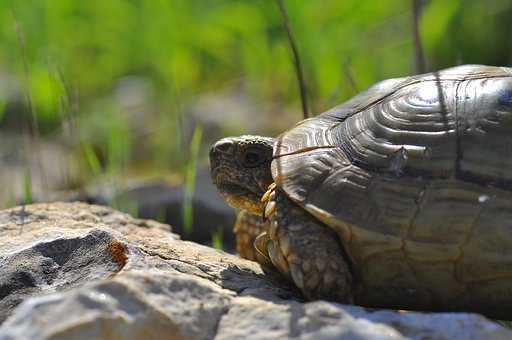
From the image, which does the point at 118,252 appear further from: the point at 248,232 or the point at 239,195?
the point at 248,232

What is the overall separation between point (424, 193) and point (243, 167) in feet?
3.01

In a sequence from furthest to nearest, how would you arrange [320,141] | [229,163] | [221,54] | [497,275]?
[221,54]
[229,163]
[320,141]
[497,275]

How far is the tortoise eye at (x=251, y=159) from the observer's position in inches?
129

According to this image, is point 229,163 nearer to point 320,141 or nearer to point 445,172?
point 320,141

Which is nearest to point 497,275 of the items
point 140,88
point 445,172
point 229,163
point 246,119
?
point 445,172

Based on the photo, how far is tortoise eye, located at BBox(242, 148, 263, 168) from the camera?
329 cm

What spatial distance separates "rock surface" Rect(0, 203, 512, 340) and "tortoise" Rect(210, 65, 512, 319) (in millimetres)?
229

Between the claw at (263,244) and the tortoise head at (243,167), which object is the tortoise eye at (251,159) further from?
the claw at (263,244)

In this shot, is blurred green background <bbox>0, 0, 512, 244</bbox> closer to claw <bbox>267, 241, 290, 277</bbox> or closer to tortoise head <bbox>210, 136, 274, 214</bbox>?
tortoise head <bbox>210, 136, 274, 214</bbox>

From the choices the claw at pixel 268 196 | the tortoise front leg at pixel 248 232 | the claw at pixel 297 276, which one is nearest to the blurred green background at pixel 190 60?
the tortoise front leg at pixel 248 232

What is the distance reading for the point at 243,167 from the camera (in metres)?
3.30

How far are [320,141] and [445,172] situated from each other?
0.50 m

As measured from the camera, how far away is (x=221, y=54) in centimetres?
825

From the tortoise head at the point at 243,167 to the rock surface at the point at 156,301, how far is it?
11.8 inches
